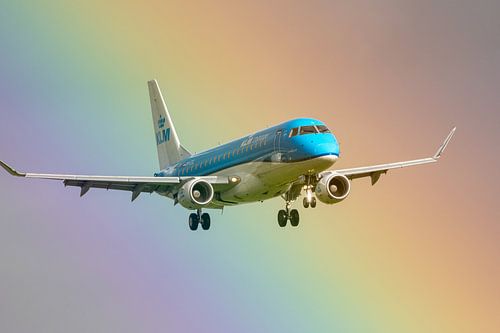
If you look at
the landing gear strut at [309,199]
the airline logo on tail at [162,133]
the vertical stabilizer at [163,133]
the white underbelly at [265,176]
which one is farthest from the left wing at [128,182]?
the airline logo on tail at [162,133]

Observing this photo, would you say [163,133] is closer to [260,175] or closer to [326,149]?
[260,175]

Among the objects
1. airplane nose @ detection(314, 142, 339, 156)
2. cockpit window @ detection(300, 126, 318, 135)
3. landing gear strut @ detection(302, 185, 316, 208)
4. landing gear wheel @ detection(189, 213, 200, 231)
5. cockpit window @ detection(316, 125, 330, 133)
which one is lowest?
landing gear wheel @ detection(189, 213, 200, 231)

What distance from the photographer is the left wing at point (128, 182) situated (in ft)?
214

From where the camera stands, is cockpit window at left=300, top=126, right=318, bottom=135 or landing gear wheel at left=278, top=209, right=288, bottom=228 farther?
landing gear wheel at left=278, top=209, right=288, bottom=228

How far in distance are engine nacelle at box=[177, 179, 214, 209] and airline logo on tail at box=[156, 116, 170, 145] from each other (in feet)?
58.9

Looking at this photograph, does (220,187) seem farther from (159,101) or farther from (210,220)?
(159,101)

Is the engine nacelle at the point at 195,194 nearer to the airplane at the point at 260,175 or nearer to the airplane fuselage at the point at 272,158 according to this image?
the airplane at the point at 260,175

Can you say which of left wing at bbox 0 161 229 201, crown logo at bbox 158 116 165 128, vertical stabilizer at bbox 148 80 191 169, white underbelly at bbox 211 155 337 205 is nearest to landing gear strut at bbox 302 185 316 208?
white underbelly at bbox 211 155 337 205

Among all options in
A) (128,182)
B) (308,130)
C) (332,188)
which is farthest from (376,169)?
(128,182)

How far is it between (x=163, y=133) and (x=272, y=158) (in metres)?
24.2

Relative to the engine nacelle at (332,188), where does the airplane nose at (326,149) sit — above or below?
above

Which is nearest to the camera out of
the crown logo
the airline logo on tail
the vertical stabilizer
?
the vertical stabilizer

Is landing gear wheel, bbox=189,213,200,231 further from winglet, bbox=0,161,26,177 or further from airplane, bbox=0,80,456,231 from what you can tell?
winglet, bbox=0,161,26,177

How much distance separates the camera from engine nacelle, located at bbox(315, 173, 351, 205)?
6274cm
